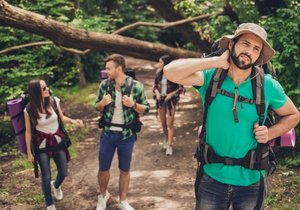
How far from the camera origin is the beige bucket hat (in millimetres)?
3165

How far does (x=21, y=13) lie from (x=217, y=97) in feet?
17.6

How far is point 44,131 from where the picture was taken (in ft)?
18.6

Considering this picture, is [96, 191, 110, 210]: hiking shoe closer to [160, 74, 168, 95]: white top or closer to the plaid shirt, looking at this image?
the plaid shirt

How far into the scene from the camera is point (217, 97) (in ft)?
10.8

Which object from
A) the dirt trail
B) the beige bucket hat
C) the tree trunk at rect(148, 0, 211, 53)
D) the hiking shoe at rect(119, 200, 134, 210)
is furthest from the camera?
the tree trunk at rect(148, 0, 211, 53)

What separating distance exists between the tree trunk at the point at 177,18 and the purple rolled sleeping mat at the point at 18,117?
19.3 feet

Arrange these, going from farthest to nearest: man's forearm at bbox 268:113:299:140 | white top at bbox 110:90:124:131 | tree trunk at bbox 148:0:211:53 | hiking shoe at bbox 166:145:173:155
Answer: tree trunk at bbox 148:0:211:53
hiking shoe at bbox 166:145:173:155
white top at bbox 110:90:124:131
man's forearm at bbox 268:113:299:140

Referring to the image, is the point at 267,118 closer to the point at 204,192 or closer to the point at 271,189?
the point at 204,192

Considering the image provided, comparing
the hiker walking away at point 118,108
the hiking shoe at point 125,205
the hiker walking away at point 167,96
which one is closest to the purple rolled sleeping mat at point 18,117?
the hiker walking away at point 118,108

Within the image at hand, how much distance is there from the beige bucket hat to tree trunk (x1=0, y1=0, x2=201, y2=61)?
505cm

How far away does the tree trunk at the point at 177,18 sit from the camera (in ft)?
34.4

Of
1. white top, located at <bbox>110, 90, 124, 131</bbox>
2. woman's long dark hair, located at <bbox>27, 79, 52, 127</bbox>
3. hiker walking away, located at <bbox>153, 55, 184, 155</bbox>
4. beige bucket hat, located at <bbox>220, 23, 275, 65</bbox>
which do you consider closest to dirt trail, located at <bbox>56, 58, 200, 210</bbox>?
hiker walking away, located at <bbox>153, 55, 184, 155</bbox>

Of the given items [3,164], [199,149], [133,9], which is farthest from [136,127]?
[133,9]

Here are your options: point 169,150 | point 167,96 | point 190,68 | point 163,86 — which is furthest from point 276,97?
point 169,150
